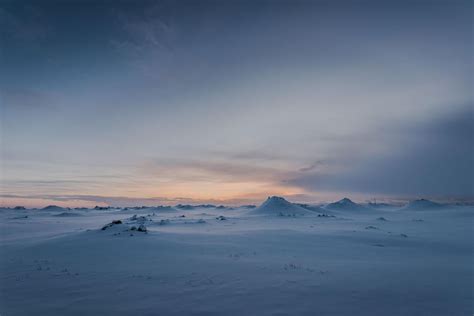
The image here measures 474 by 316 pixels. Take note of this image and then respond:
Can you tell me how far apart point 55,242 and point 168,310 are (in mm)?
23714

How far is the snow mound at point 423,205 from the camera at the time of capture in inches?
5108

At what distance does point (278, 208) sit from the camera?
94.9 metres

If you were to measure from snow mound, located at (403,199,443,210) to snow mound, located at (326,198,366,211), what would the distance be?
31.1 meters

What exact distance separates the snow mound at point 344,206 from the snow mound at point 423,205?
3105 centimetres

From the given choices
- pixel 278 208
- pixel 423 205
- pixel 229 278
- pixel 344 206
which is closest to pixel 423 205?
pixel 423 205

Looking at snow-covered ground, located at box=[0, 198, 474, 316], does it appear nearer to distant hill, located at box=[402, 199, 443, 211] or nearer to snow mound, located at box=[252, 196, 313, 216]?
snow mound, located at box=[252, 196, 313, 216]

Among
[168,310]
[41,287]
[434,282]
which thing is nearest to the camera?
[168,310]

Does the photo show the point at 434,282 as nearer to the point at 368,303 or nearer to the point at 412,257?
the point at 368,303

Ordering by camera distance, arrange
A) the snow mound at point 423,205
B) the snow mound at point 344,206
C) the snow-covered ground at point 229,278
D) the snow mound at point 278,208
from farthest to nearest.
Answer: the snow mound at point 423,205
the snow mound at point 344,206
the snow mound at point 278,208
the snow-covered ground at point 229,278

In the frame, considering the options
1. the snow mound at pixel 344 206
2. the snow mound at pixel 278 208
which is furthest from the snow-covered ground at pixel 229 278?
the snow mound at pixel 344 206

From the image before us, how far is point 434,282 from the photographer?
15570mm

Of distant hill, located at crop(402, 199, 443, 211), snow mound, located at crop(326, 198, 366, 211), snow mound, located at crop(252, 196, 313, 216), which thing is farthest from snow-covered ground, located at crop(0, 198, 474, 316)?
distant hill, located at crop(402, 199, 443, 211)

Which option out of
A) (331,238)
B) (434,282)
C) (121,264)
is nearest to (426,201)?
(331,238)

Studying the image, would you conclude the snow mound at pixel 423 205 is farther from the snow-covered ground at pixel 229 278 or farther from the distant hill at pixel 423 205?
the snow-covered ground at pixel 229 278
